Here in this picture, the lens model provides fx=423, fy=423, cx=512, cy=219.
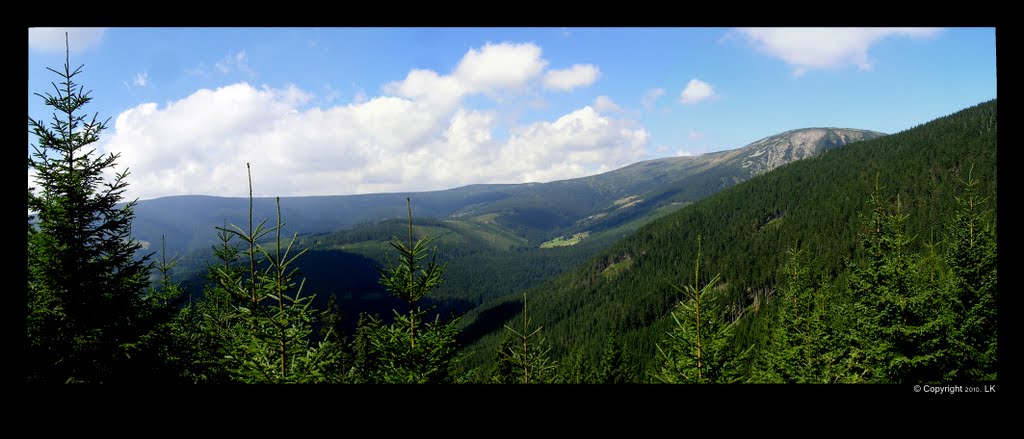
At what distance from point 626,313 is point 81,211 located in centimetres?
14867

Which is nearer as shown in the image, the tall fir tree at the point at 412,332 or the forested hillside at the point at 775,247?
the tall fir tree at the point at 412,332

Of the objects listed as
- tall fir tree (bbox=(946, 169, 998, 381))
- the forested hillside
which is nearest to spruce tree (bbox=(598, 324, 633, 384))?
tall fir tree (bbox=(946, 169, 998, 381))

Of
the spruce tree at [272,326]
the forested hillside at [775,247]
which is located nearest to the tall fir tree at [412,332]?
the spruce tree at [272,326]

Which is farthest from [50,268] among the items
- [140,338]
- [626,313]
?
[626,313]

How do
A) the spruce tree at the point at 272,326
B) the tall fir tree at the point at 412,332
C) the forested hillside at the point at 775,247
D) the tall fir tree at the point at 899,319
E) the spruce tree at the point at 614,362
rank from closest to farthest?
the spruce tree at the point at 272,326, the tall fir tree at the point at 412,332, the tall fir tree at the point at 899,319, the spruce tree at the point at 614,362, the forested hillside at the point at 775,247

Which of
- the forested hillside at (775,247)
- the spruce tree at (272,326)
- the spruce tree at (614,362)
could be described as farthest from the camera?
the forested hillside at (775,247)

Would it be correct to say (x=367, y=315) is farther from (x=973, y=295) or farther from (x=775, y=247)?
(x=775, y=247)

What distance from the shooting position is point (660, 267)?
614ft

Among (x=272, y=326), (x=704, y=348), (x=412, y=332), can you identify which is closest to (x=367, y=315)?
(x=412, y=332)

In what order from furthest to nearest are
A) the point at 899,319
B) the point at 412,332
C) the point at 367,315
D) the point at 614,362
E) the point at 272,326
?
the point at 614,362 → the point at 367,315 → the point at 899,319 → the point at 412,332 → the point at 272,326

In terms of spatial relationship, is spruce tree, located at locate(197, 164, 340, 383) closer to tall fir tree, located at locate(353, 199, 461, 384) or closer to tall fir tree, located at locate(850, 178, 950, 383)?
tall fir tree, located at locate(353, 199, 461, 384)

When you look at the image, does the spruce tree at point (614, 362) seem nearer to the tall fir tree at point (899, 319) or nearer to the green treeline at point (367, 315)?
the green treeline at point (367, 315)

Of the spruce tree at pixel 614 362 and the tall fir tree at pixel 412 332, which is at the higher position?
the tall fir tree at pixel 412 332

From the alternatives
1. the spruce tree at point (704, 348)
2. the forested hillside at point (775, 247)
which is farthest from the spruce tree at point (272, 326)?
the forested hillside at point (775, 247)
